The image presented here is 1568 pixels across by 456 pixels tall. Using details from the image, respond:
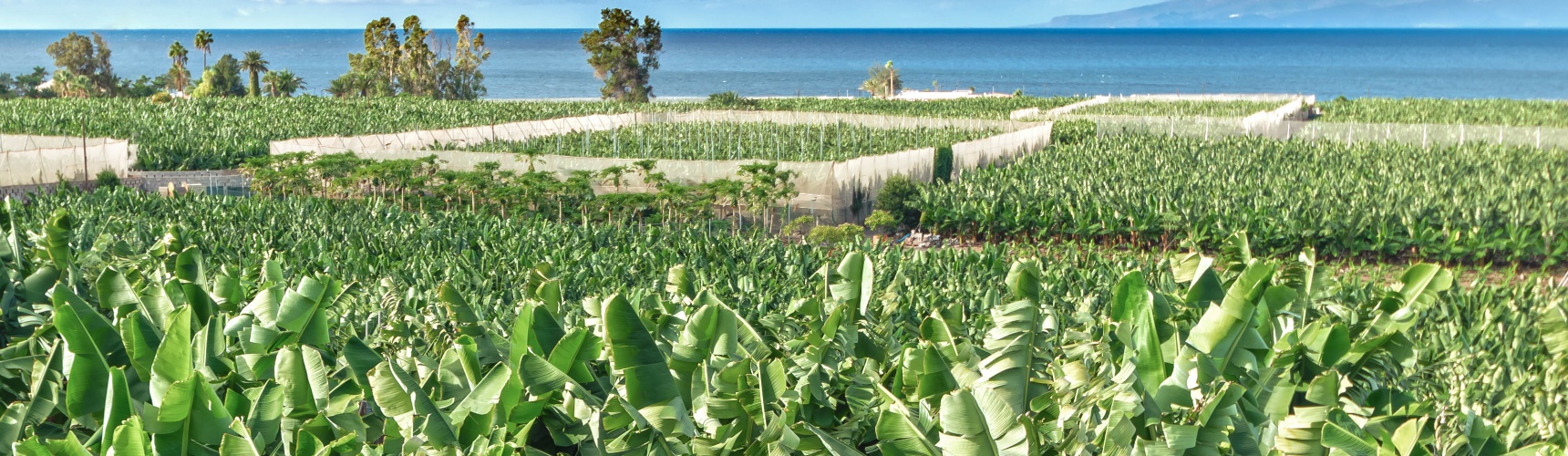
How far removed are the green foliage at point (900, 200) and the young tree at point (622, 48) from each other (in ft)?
129

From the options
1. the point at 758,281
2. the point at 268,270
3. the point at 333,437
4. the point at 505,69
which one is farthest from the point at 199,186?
the point at 505,69

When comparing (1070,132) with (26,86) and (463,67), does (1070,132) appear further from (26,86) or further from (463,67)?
(26,86)

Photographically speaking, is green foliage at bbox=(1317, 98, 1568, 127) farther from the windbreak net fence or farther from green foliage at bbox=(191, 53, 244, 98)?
green foliage at bbox=(191, 53, 244, 98)

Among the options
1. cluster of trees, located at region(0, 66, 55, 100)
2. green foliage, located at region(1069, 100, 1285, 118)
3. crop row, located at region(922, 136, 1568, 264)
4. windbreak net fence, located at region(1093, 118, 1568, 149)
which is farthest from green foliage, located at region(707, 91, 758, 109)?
cluster of trees, located at region(0, 66, 55, 100)

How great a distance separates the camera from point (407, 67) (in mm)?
67000

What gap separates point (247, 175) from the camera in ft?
78.0

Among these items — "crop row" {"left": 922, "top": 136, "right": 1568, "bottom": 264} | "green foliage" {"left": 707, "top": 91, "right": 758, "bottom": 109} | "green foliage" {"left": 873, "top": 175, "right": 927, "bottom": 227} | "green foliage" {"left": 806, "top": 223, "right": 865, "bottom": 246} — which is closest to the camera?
"green foliage" {"left": 806, "top": 223, "right": 865, "bottom": 246}

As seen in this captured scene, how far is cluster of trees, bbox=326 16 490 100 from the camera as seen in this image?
63.2m

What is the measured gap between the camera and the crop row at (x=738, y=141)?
1097 inches

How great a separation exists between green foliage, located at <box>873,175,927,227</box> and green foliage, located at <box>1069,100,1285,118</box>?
64.3ft

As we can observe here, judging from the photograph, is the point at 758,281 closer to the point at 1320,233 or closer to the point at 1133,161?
the point at 1320,233

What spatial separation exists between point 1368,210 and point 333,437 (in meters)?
17.6

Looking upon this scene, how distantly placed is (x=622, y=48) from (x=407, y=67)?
1544 cm

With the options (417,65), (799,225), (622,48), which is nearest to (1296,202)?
(799,225)
